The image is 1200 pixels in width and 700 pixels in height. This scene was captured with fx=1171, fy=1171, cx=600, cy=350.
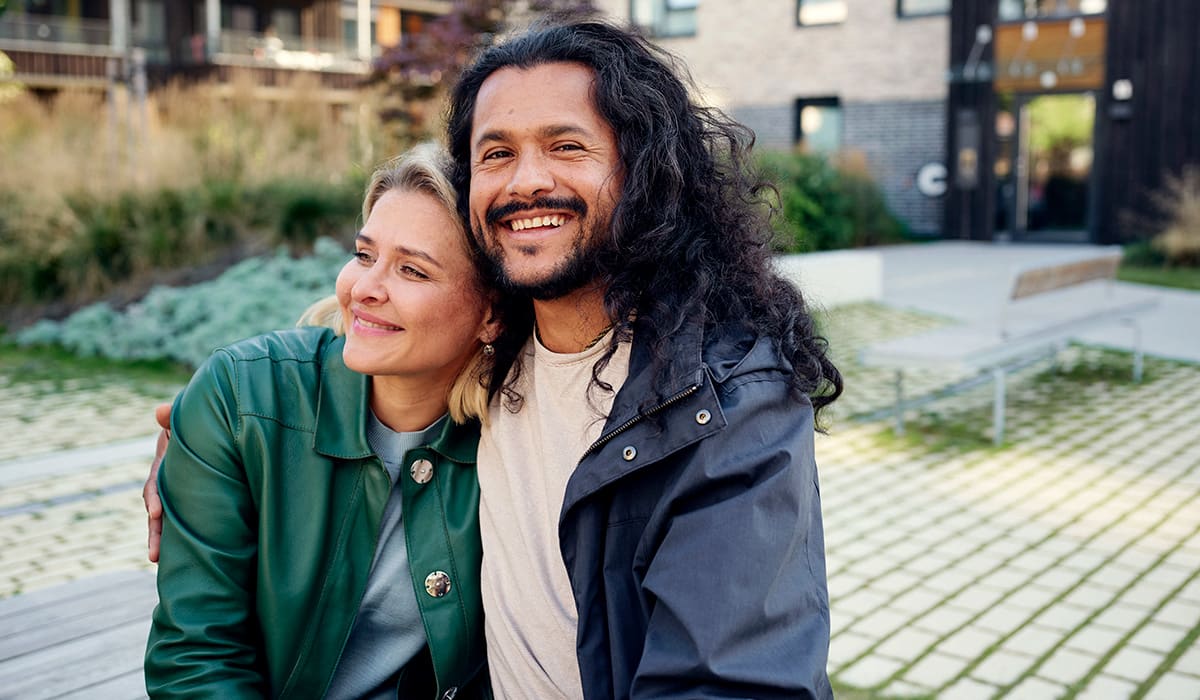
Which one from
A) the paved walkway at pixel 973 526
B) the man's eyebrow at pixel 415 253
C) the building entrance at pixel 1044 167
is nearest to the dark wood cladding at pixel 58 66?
the building entrance at pixel 1044 167

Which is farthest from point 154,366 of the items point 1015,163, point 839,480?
point 1015,163

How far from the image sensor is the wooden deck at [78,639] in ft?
7.80

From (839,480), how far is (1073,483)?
1.22 m

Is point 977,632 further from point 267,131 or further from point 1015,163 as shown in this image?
point 1015,163

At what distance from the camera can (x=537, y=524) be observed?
2.17 metres

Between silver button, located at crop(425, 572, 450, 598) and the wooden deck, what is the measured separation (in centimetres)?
65

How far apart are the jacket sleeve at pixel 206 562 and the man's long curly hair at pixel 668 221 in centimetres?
59

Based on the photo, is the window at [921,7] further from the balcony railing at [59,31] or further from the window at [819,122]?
the balcony railing at [59,31]

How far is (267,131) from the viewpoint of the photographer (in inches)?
530

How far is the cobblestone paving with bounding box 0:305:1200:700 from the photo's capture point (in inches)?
157

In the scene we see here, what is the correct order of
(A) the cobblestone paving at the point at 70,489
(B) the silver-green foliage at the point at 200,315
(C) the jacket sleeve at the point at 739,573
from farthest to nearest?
(B) the silver-green foliage at the point at 200,315 < (A) the cobblestone paving at the point at 70,489 < (C) the jacket sleeve at the point at 739,573

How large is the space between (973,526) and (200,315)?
7197 millimetres

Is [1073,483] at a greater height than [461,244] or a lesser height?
lesser

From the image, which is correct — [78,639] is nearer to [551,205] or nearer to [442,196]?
[442,196]
